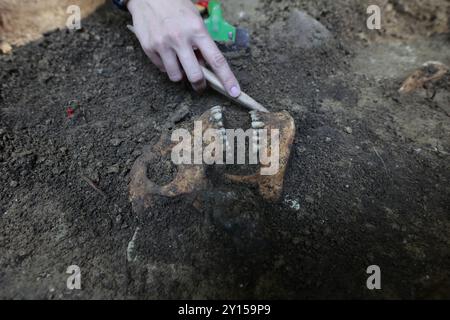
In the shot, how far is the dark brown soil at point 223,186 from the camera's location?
1.23 m

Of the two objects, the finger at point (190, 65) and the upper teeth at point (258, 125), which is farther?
the finger at point (190, 65)

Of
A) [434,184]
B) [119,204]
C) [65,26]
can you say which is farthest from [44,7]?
[434,184]

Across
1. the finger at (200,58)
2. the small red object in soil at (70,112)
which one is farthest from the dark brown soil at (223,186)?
the finger at (200,58)

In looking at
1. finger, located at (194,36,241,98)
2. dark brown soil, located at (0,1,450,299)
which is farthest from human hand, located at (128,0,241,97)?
dark brown soil, located at (0,1,450,299)

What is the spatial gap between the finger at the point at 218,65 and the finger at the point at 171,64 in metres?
0.12

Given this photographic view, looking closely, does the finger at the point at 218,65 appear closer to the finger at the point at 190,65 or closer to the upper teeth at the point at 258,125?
the finger at the point at 190,65

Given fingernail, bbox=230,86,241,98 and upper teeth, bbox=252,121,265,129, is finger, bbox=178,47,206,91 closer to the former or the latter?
fingernail, bbox=230,86,241,98

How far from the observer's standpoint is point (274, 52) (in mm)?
1937

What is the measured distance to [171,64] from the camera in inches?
64.7

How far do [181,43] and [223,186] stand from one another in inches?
25.3

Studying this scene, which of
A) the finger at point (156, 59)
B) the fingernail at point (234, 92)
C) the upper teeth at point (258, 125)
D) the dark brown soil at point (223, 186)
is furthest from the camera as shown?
the finger at point (156, 59)

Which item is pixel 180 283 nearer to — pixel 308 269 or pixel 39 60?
pixel 308 269

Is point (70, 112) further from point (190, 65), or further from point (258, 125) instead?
point (258, 125)
